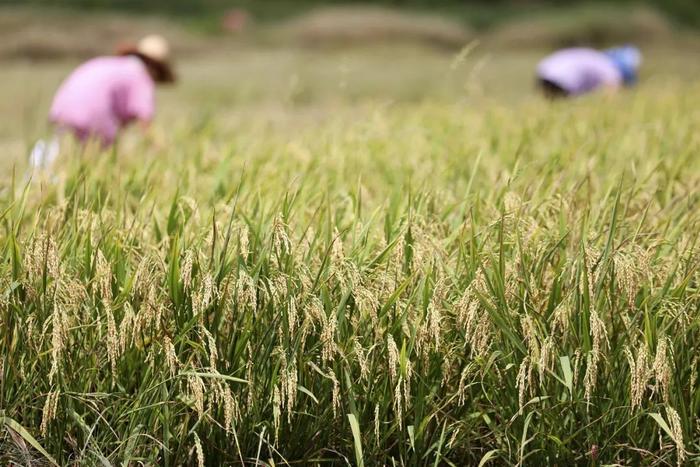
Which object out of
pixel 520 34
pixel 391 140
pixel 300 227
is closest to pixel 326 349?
pixel 300 227

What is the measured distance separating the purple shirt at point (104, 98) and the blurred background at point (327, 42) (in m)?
1.61

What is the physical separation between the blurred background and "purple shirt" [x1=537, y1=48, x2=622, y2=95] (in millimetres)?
519

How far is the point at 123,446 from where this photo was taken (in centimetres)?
140

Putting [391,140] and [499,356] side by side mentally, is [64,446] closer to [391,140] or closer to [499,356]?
[499,356]

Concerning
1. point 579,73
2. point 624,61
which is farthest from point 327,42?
point 579,73

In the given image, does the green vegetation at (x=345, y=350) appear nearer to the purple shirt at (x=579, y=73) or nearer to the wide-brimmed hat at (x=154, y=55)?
the wide-brimmed hat at (x=154, y=55)

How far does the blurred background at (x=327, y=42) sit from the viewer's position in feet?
19.1

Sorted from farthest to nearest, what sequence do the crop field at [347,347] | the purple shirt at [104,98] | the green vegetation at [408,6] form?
the green vegetation at [408,6] < the purple shirt at [104,98] < the crop field at [347,347]

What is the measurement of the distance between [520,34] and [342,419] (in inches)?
285

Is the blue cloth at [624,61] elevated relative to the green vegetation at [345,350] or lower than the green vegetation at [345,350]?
elevated

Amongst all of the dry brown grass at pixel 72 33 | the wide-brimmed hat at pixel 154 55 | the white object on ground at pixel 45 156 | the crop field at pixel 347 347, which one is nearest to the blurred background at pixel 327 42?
the dry brown grass at pixel 72 33

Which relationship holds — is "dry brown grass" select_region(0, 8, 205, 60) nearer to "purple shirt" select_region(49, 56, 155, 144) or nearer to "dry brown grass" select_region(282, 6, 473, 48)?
"dry brown grass" select_region(282, 6, 473, 48)

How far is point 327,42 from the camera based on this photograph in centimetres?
755

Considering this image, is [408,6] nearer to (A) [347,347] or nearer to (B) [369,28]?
(B) [369,28]
